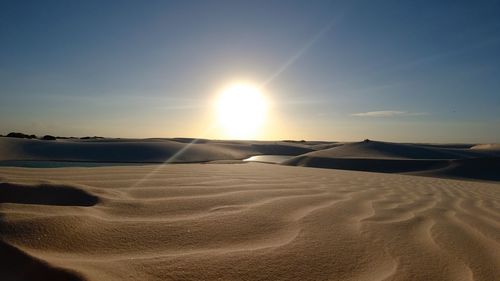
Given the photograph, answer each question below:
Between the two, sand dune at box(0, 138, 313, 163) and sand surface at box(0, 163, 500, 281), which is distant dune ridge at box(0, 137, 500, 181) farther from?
sand surface at box(0, 163, 500, 281)

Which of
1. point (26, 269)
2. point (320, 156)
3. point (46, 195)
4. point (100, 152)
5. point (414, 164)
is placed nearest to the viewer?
point (26, 269)

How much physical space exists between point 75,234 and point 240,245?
0.73 m

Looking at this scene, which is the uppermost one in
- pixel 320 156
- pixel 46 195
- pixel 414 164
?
pixel 46 195

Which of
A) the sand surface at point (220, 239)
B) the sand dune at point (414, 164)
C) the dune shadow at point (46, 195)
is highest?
the dune shadow at point (46, 195)

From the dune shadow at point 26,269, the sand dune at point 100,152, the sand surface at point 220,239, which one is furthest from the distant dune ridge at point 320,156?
the dune shadow at point 26,269

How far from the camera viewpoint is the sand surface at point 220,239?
4.09 ft

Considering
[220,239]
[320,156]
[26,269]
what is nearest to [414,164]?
[320,156]

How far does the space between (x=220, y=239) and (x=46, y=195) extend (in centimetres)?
119

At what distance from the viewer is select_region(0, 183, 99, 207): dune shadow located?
194 centimetres

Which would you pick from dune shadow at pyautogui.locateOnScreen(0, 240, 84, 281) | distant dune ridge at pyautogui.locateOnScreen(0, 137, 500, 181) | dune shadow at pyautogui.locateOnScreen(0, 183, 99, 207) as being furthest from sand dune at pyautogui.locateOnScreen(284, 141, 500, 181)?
dune shadow at pyautogui.locateOnScreen(0, 240, 84, 281)

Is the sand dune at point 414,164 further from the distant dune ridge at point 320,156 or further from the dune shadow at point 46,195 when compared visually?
the dune shadow at point 46,195

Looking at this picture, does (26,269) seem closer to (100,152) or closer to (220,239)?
(220,239)

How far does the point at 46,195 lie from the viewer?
2035mm

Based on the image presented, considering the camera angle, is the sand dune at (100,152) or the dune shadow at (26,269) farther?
the sand dune at (100,152)
